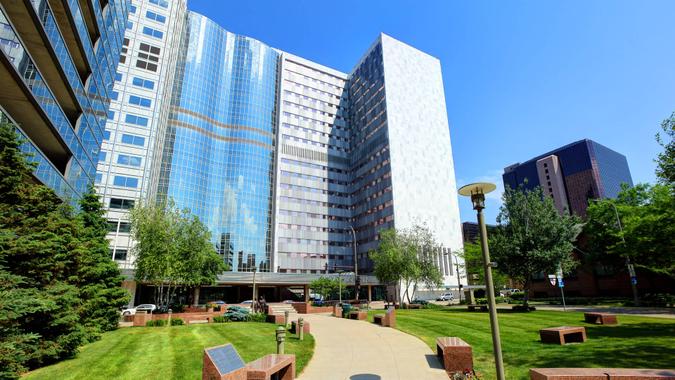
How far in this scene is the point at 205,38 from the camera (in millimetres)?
83625

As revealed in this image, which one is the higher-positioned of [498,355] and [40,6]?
[40,6]

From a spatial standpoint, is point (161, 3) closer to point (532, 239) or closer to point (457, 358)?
point (532, 239)

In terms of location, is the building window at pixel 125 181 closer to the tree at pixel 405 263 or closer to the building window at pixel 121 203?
the building window at pixel 121 203

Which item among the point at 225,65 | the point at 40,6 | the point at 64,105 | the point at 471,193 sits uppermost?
the point at 225,65

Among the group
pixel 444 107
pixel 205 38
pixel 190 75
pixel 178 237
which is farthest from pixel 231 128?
pixel 444 107

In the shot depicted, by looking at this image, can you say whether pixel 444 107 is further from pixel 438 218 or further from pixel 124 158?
pixel 124 158

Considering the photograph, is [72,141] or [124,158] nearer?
[72,141]

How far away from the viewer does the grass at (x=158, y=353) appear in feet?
37.4

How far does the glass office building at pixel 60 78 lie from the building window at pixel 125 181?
1145 inches

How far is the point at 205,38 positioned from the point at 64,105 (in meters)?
61.7

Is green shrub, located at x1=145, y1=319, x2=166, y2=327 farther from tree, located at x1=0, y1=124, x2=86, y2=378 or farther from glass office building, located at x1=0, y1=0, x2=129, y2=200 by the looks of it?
tree, located at x1=0, y1=124, x2=86, y2=378

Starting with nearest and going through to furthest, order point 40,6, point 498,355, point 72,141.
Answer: point 498,355 < point 40,6 < point 72,141

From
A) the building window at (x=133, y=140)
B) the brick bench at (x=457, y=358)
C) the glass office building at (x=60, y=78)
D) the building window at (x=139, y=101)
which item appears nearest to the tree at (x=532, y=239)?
the brick bench at (x=457, y=358)

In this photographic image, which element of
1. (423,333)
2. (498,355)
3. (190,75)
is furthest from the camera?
(190,75)
